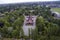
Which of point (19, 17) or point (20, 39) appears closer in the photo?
point (20, 39)

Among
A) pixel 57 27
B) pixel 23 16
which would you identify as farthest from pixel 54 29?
pixel 23 16

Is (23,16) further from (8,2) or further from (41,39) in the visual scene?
(41,39)

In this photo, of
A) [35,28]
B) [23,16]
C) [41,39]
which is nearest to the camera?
[41,39]

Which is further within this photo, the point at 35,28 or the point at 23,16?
the point at 23,16

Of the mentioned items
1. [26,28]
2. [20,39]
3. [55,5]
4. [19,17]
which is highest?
[55,5]

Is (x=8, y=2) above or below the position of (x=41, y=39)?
above

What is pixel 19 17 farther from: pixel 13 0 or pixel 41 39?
pixel 41 39

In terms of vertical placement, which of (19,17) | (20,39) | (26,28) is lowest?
(20,39)

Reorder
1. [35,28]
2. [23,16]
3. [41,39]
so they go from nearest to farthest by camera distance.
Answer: [41,39] < [35,28] < [23,16]

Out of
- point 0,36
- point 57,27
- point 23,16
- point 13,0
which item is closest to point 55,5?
point 57,27
